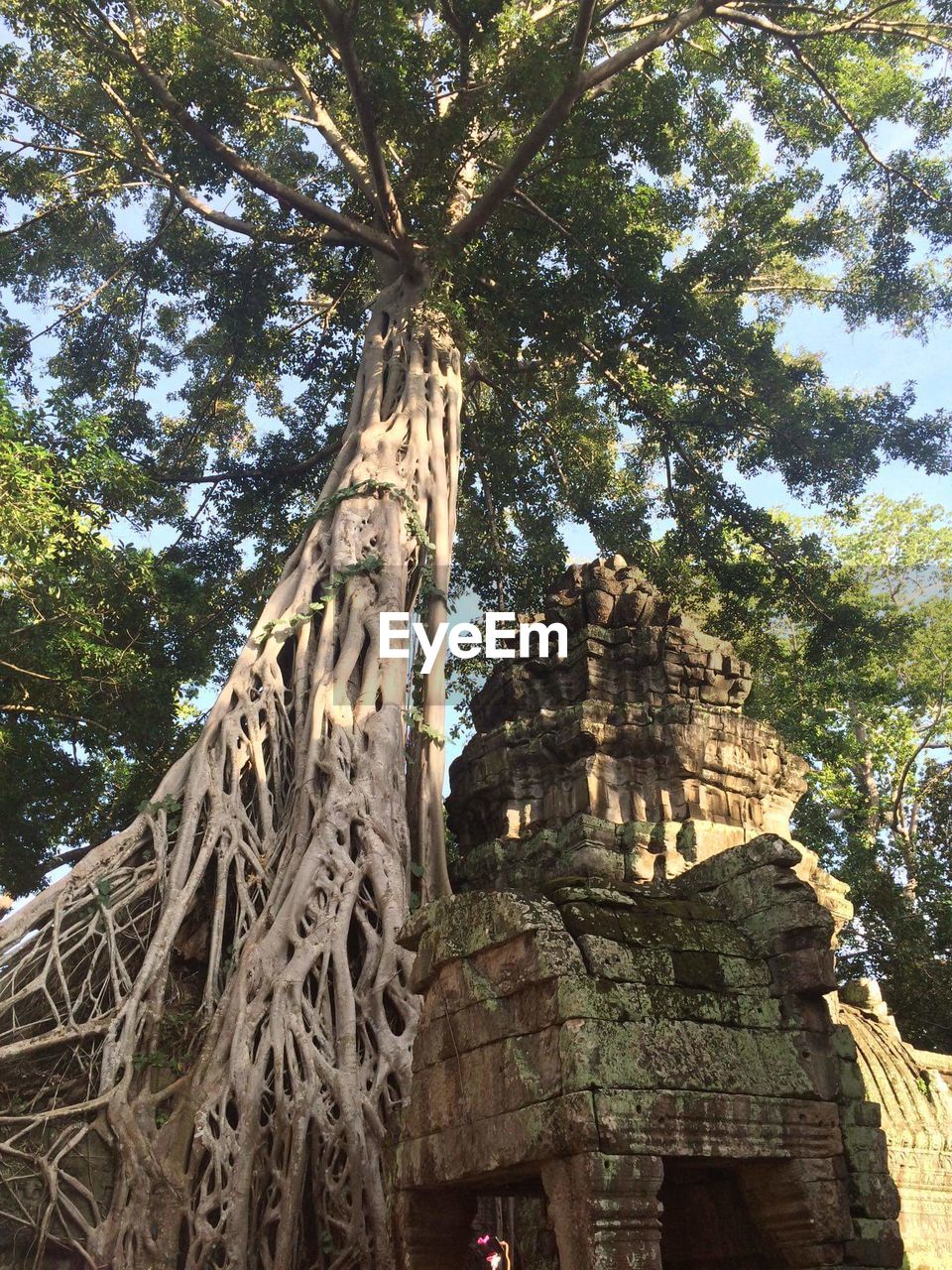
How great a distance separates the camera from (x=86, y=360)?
1151 centimetres

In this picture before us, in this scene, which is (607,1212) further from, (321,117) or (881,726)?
(881,726)

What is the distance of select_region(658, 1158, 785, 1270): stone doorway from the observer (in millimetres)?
3271

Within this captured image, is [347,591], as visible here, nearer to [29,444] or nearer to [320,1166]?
[29,444]

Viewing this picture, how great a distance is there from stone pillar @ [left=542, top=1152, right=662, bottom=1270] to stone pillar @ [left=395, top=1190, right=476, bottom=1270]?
658 mm

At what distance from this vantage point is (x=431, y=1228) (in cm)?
329

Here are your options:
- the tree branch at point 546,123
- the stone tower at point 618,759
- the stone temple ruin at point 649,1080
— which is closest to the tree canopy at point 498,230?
the tree branch at point 546,123

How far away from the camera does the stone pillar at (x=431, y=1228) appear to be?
3.25m

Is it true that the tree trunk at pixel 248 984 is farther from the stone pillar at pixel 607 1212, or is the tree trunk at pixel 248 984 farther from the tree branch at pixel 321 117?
the tree branch at pixel 321 117

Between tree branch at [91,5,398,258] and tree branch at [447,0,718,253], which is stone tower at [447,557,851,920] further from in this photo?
tree branch at [91,5,398,258]

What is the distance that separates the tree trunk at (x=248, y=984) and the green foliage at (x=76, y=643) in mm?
1706

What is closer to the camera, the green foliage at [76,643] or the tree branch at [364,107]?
the tree branch at [364,107]

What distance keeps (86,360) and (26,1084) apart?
8.48 meters

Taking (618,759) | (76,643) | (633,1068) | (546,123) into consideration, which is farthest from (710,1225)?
(546,123)

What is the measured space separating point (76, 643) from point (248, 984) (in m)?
3.67
